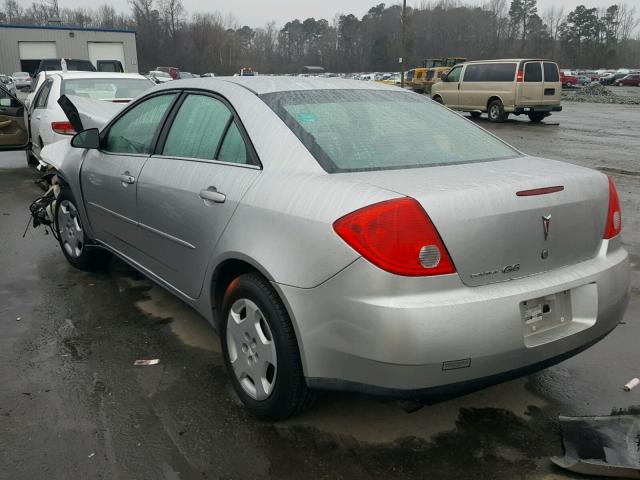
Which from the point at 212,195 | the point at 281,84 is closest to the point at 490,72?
the point at 281,84

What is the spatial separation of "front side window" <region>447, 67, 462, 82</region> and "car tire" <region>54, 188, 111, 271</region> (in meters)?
18.2

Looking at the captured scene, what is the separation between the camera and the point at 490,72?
778 inches

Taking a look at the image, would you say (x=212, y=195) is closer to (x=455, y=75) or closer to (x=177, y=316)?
(x=177, y=316)

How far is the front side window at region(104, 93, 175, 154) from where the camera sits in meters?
3.79

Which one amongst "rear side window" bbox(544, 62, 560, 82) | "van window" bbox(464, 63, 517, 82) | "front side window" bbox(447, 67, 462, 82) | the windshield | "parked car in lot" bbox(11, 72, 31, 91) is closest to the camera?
the windshield

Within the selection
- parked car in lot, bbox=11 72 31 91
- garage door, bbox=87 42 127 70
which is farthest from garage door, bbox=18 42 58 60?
parked car in lot, bbox=11 72 31 91

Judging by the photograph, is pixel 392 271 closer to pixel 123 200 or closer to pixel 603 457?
pixel 603 457

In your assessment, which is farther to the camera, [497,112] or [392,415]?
[497,112]

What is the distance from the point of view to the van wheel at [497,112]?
1948 centimetres

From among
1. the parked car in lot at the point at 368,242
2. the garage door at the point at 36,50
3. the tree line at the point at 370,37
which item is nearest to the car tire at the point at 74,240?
the parked car in lot at the point at 368,242

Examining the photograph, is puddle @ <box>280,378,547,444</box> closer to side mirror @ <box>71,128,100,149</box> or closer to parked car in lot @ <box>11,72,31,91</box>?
side mirror @ <box>71,128,100,149</box>

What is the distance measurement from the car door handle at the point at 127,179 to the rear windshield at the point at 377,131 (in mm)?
1239

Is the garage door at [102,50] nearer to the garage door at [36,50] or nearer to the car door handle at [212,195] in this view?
the garage door at [36,50]

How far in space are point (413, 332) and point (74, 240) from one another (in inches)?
151
